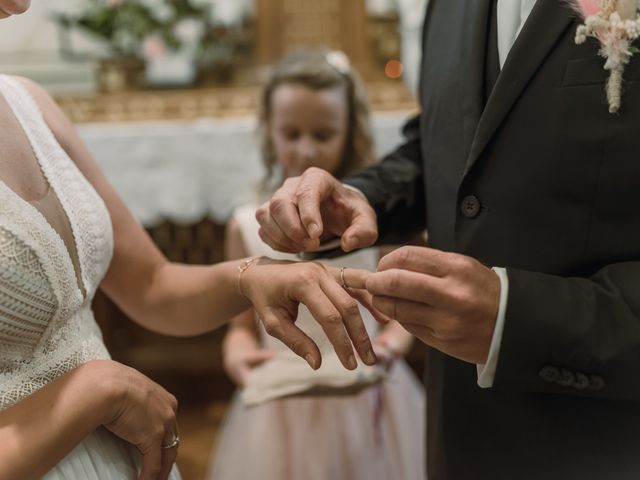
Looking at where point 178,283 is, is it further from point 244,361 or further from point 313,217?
point 244,361

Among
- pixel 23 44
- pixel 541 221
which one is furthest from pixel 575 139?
pixel 23 44

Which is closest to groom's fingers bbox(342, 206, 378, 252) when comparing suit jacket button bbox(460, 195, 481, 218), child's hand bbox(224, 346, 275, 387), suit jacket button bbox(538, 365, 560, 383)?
suit jacket button bbox(460, 195, 481, 218)

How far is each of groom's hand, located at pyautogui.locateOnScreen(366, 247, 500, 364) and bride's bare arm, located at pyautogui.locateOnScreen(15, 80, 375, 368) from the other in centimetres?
11

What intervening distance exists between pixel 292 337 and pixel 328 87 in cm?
118

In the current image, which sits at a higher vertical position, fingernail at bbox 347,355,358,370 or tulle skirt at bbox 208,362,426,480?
fingernail at bbox 347,355,358,370

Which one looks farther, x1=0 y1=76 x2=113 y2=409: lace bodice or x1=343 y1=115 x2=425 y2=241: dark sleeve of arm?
x1=343 y1=115 x2=425 y2=241: dark sleeve of arm

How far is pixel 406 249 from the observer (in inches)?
31.5

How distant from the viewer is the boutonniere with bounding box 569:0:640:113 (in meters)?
0.86

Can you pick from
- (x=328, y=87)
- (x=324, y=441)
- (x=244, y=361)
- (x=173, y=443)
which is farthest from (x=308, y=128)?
(x=173, y=443)

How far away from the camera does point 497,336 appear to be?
0.83 metres

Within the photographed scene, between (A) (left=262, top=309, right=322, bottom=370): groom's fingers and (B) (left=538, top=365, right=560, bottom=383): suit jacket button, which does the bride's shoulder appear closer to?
(A) (left=262, top=309, right=322, bottom=370): groom's fingers

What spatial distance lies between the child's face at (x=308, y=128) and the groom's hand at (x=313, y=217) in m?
0.81

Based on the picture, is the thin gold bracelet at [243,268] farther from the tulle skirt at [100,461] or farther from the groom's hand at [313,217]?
the tulle skirt at [100,461]

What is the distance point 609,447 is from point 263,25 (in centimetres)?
271
